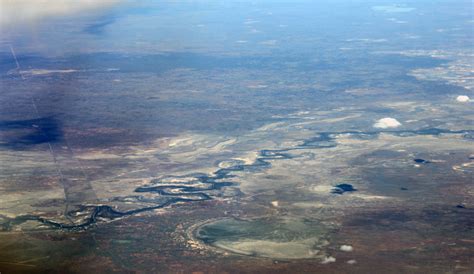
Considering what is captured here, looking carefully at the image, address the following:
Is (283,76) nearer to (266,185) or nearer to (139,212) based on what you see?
(266,185)

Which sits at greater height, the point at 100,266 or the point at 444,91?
the point at 100,266

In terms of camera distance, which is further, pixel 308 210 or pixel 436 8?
pixel 436 8

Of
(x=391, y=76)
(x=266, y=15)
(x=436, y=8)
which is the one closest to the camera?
(x=391, y=76)

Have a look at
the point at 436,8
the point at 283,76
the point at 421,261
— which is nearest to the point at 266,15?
the point at 436,8

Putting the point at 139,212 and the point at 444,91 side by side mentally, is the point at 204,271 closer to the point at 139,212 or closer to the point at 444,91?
the point at 139,212

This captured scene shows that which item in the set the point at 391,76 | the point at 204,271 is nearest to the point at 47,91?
the point at 391,76

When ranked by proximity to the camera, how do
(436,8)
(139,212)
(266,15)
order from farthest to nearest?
1. (436,8)
2. (266,15)
3. (139,212)
